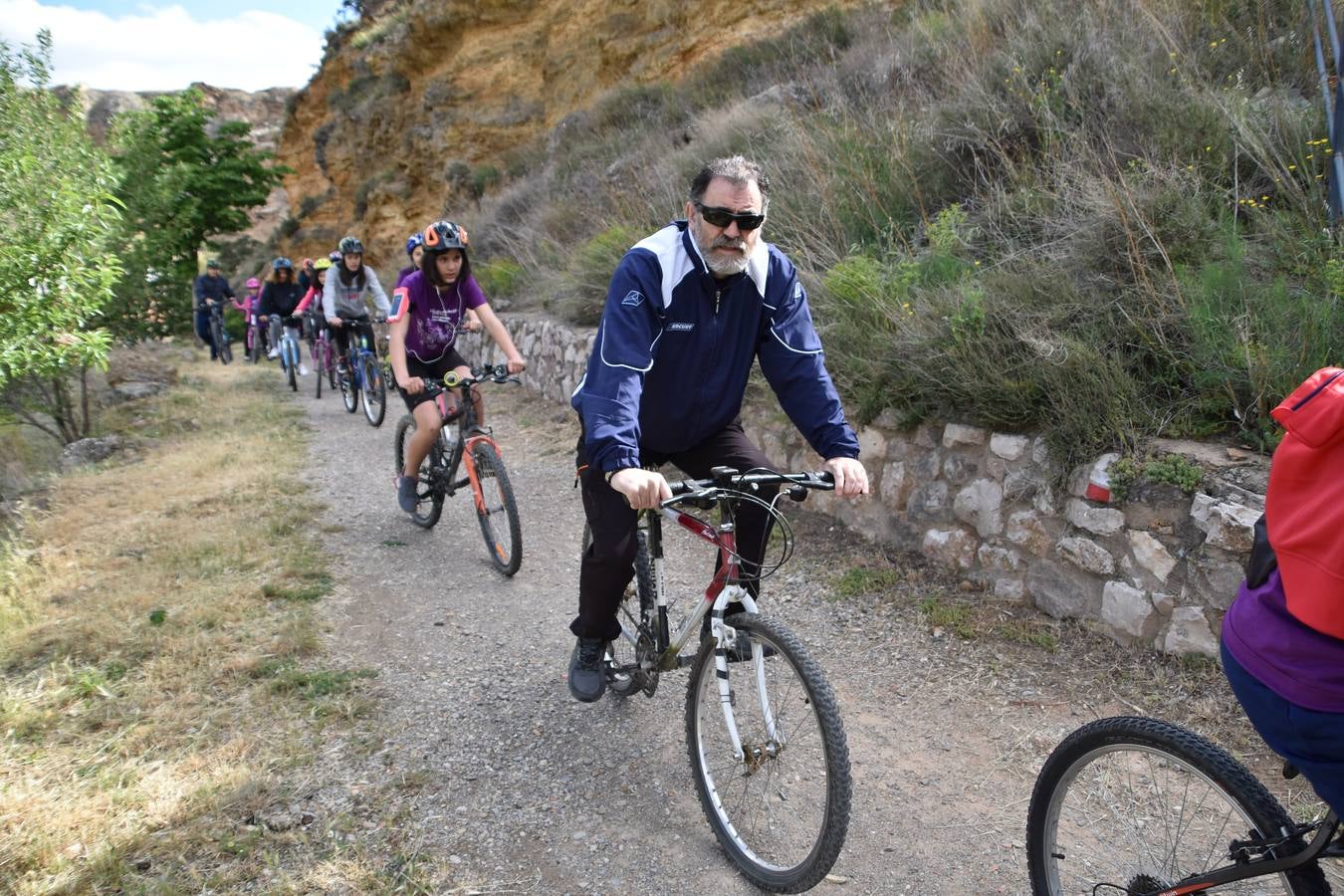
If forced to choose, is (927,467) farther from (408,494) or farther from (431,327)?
(408,494)

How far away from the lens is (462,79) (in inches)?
941

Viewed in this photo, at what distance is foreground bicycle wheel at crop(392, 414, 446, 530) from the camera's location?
653 centimetres

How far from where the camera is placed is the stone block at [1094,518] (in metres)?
4.09

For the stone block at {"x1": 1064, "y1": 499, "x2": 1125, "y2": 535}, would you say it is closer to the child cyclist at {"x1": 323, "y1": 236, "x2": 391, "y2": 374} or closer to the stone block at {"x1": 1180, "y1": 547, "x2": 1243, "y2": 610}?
the stone block at {"x1": 1180, "y1": 547, "x2": 1243, "y2": 610}

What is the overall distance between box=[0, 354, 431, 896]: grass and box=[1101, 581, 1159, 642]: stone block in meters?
3.17

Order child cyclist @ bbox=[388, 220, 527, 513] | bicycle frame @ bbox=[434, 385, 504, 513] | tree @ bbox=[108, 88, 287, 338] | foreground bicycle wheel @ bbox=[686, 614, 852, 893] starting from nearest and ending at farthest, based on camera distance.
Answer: foreground bicycle wheel @ bbox=[686, 614, 852, 893]
bicycle frame @ bbox=[434, 385, 504, 513]
child cyclist @ bbox=[388, 220, 527, 513]
tree @ bbox=[108, 88, 287, 338]

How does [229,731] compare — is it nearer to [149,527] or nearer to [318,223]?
[149,527]

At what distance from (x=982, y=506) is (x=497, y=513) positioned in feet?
10.2

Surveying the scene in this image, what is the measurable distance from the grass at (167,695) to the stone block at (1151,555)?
327 cm

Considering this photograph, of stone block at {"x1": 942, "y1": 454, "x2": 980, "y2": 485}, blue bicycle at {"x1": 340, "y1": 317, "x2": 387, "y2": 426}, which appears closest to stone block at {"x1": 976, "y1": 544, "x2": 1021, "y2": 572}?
stone block at {"x1": 942, "y1": 454, "x2": 980, "y2": 485}

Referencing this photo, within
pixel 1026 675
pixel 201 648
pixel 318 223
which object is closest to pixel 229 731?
pixel 201 648

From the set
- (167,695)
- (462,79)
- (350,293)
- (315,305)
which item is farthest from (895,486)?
(462,79)

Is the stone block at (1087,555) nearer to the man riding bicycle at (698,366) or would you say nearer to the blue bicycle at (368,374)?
the man riding bicycle at (698,366)

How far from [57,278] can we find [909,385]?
6.29 meters
